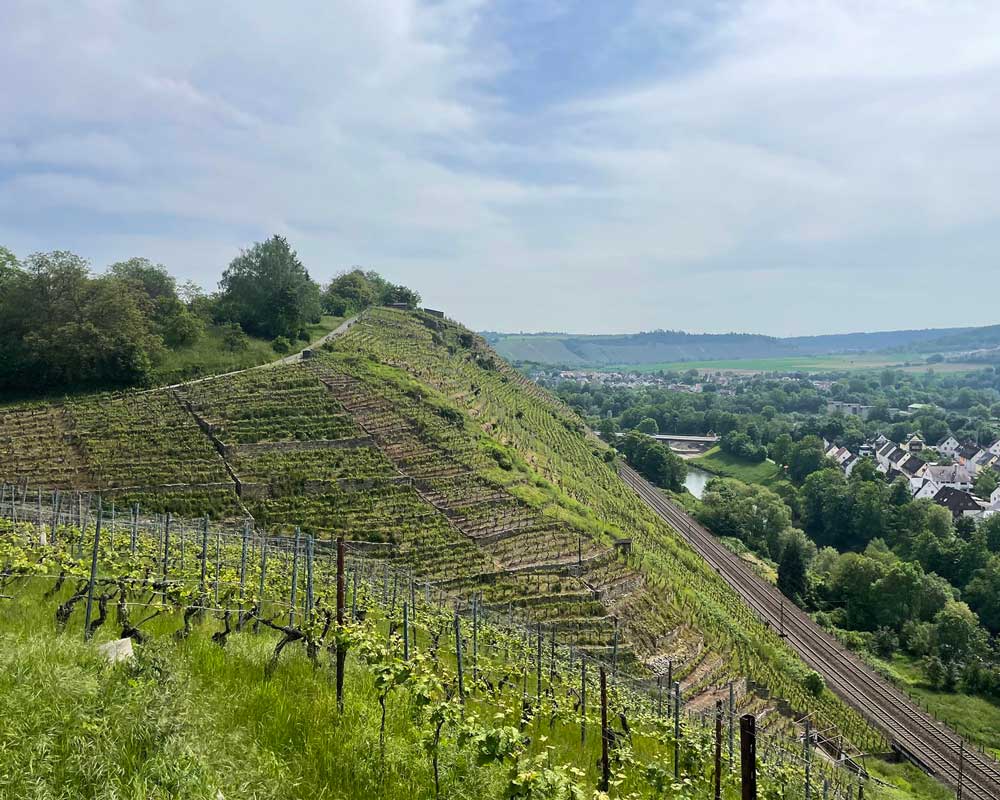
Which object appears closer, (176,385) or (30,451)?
(30,451)

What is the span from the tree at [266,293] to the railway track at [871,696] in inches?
1684

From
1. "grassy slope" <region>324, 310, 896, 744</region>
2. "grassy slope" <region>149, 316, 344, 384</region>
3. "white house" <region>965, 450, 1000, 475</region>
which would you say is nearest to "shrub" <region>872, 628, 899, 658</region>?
"grassy slope" <region>324, 310, 896, 744</region>

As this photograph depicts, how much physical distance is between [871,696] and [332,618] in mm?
40304

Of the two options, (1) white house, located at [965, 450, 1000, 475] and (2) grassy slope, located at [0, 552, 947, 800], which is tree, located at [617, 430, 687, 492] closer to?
(1) white house, located at [965, 450, 1000, 475]

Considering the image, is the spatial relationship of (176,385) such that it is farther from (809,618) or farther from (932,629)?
(932,629)

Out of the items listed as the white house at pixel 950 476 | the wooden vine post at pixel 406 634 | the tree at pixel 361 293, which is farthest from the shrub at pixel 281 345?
the white house at pixel 950 476

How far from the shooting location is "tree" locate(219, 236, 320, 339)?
5459 cm

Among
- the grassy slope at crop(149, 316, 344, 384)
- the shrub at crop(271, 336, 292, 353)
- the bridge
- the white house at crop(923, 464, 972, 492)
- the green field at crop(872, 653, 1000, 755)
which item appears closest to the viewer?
the green field at crop(872, 653, 1000, 755)

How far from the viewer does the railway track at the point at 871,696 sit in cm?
3209

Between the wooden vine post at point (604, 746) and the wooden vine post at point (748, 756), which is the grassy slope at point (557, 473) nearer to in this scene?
the wooden vine post at point (604, 746)

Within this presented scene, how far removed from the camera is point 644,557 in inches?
1526

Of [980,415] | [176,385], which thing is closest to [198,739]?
[176,385]

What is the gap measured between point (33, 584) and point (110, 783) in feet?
28.6

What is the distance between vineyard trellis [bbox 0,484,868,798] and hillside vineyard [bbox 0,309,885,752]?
6.35 meters
